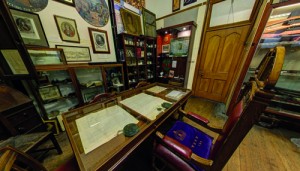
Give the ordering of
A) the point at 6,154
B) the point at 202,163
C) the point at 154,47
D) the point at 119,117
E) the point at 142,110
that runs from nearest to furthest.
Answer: the point at 6,154 < the point at 202,163 < the point at 119,117 < the point at 142,110 < the point at 154,47

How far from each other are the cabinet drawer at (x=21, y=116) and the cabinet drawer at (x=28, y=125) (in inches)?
1.8

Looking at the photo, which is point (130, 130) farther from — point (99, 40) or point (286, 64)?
point (286, 64)

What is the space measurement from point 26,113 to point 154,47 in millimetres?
3397

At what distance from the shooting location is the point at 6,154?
0.54 m

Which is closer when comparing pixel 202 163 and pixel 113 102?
pixel 202 163

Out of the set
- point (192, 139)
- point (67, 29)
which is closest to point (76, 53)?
point (67, 29)

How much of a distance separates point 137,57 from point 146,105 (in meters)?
2.14

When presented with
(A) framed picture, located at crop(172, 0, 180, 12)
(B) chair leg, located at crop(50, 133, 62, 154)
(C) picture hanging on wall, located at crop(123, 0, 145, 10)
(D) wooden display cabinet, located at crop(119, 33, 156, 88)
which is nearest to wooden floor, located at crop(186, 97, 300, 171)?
(B) chair leg, located at crop(50, 133, 62, 154)

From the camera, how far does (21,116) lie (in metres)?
1.25

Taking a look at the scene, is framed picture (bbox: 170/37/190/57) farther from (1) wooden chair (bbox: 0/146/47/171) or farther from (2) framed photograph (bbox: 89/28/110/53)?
(1) wooden chair (bbox: 0/146/47/171)

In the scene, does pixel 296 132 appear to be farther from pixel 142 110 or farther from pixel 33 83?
pixel 33 83

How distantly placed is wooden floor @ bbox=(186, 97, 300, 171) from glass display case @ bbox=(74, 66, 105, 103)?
281cm

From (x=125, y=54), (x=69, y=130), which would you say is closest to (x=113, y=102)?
(x=69, y=130)

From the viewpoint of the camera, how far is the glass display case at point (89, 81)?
2.19m
